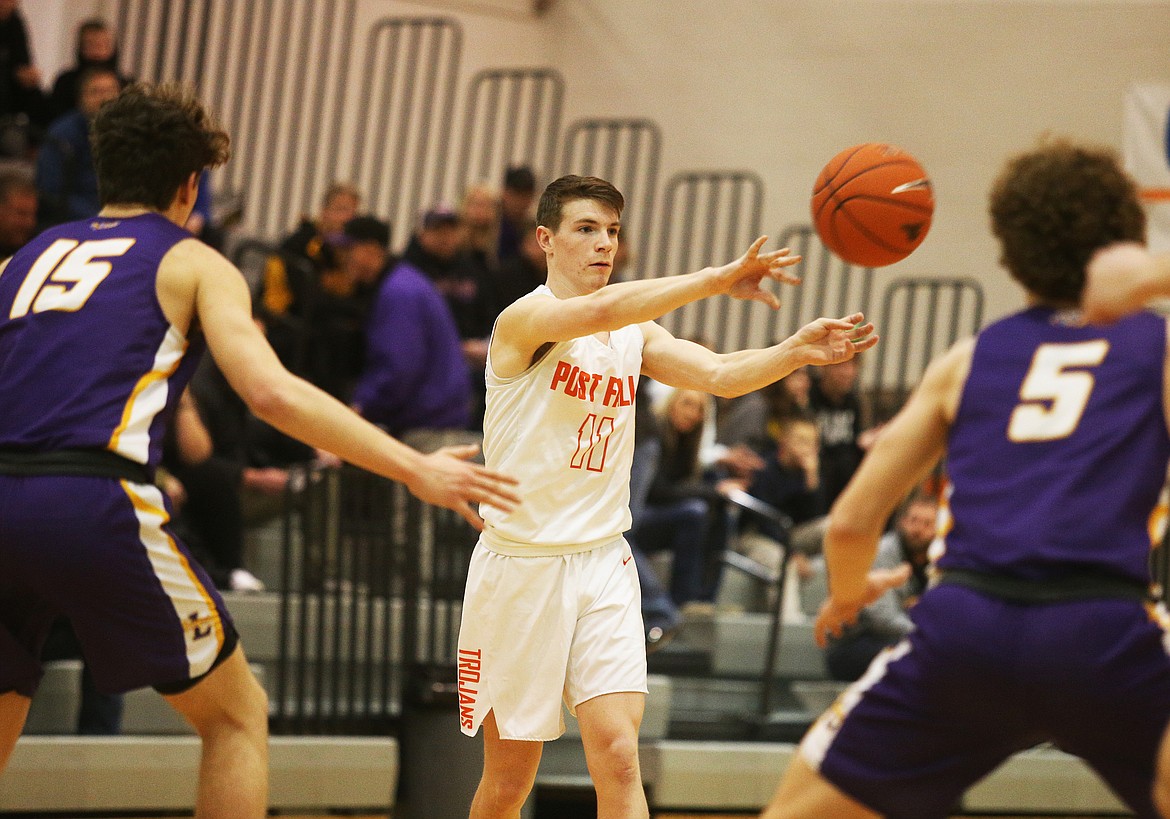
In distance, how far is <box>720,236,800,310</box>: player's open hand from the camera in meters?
3.81

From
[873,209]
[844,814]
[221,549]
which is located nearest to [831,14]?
[221,549]

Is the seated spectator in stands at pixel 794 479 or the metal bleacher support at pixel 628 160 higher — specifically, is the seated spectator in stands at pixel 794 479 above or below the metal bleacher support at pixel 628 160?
below

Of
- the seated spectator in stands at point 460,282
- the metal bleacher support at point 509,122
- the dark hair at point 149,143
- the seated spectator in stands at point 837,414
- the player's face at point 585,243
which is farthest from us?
the metal bleacher support at point 509,122

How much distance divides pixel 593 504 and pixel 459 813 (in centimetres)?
284

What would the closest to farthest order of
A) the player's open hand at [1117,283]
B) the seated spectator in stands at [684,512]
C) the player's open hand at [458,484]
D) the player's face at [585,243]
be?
the player's open hand at [1117,283]
the player's open hand at [458,484]
the player's face at [585,243]
the seated spectator in stands at [684,512]

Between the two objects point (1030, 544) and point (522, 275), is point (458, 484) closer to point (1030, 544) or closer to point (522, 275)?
point (1030, 544)

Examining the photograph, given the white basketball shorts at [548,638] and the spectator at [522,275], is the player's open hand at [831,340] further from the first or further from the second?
the spectator at [522,275]

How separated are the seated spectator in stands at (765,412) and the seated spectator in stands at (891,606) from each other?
1.52 m

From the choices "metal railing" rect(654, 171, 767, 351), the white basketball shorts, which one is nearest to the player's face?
the white basketball shorts

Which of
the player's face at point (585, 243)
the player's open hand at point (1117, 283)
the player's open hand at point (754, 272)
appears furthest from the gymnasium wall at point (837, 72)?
the player's open hand at point (1117, 283)

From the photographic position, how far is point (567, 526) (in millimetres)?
4273

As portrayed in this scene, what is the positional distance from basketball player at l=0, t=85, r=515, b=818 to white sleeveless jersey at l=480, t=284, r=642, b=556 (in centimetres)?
93

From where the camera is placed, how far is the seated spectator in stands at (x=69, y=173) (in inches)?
339

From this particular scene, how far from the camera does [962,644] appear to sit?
2857 mm
